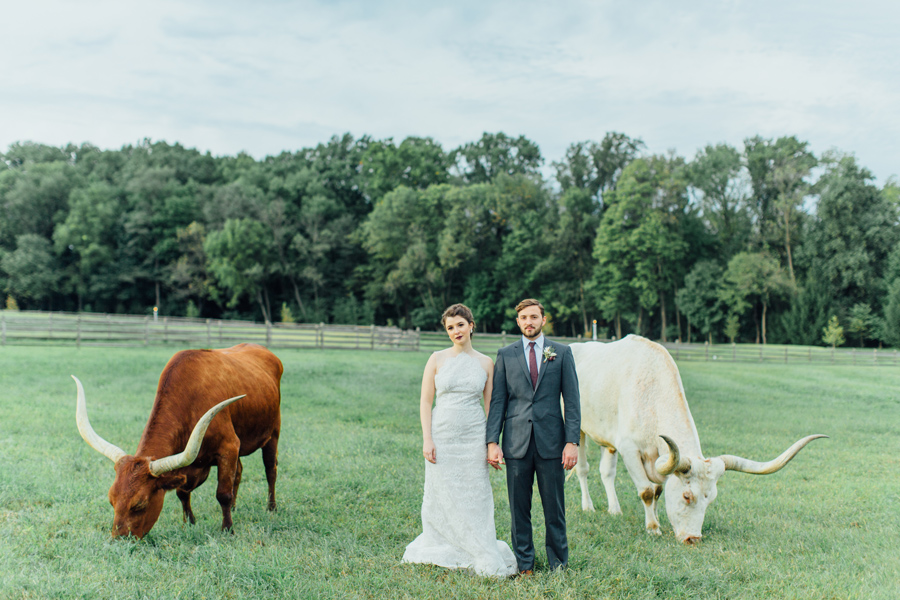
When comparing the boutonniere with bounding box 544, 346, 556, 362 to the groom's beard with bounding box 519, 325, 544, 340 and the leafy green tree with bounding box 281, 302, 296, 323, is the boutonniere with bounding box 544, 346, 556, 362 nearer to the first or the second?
the groom's beard with bounding box 519, 325, 544, 340

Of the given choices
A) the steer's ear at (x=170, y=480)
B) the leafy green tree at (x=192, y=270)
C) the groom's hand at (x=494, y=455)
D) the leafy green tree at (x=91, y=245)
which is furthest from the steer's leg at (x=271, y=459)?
the leafy green tree at (x=91, y=245)

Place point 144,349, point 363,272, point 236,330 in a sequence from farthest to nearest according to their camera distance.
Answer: point 363,272 < point 236,330 < point 144,349

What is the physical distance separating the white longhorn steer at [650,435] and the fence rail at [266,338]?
Result: 65.0 feet

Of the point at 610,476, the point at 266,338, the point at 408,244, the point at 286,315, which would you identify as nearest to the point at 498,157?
the point at 408,244

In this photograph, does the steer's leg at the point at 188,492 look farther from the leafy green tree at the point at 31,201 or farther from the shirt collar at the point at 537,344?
the leafy green tree at the point at 31,201

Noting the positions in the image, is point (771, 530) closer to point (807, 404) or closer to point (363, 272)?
point (807, 404)

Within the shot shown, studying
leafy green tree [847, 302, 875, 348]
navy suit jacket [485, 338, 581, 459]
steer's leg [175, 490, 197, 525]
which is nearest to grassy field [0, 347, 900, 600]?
steer's leg [175, 490, 197, 525]

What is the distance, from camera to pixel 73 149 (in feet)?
234

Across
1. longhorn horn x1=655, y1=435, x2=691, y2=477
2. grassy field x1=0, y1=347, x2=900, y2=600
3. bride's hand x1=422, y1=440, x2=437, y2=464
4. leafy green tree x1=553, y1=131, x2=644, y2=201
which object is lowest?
grassy field x1=0, y1=347, x2=900, y2=600

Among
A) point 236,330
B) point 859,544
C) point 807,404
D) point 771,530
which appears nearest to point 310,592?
point 771,530

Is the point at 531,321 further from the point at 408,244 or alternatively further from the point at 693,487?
the point at 408,244

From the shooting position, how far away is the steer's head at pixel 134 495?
4.20 meters

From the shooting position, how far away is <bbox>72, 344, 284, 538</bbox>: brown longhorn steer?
4219 millimetres

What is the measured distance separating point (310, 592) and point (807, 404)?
13659mm
